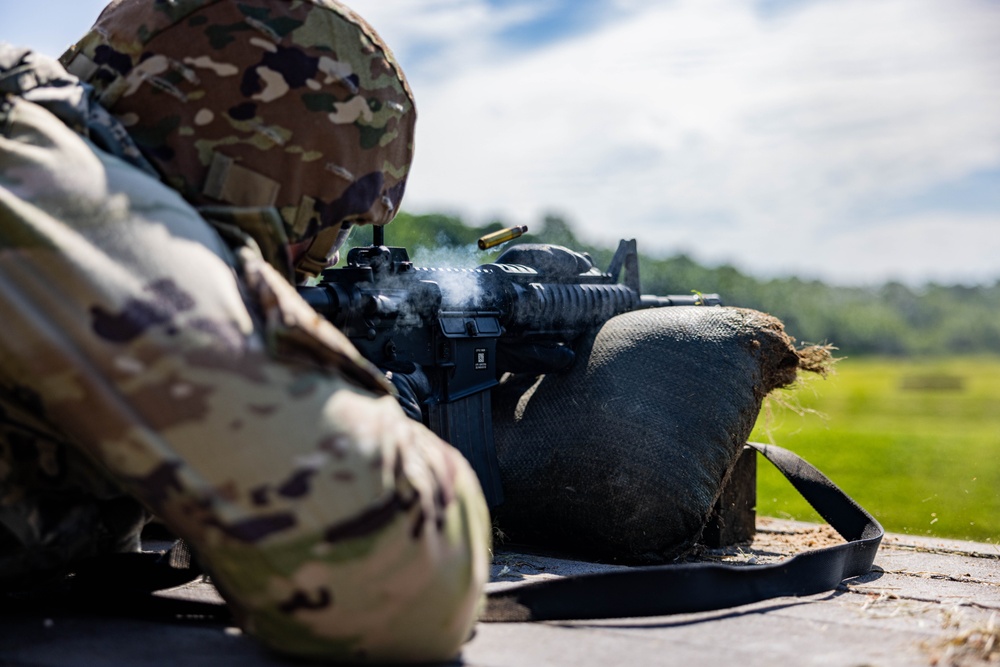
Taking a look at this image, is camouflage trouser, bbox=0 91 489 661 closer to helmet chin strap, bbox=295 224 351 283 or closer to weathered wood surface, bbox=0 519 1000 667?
weathered wood surface, bbox=0 519 1000 667

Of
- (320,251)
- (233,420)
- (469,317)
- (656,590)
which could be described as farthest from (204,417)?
(469,317)

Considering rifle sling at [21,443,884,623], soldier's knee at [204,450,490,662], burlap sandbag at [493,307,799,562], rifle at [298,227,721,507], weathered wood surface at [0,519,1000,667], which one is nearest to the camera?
soldier's knee at [204,450,490,662]

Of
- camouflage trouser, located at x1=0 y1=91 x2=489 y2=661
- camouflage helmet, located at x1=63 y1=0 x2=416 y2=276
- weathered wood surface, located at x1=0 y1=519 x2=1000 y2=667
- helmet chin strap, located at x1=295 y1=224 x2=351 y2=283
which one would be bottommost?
weathered wood surface, located at x1=0 y1=519 x2=1000 y2=667

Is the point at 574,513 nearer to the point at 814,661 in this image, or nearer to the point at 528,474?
the point at 528,474

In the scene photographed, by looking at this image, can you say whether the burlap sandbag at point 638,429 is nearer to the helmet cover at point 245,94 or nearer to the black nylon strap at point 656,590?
the black nylon strap at point 656,590

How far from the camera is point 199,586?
2293 millimetres

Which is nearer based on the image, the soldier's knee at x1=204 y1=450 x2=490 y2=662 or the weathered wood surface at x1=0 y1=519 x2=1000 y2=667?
the soldier's knee at x1=204 y1=450 x2=490 y2=662

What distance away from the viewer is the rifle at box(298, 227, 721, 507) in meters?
2.86

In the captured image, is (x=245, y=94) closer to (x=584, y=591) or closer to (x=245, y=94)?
(x=245, y=94)

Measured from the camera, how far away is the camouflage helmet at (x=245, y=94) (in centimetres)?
197

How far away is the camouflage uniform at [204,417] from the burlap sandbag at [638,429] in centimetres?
158

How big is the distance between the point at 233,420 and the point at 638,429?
196 cm

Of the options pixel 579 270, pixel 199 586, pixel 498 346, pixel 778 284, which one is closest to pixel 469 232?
pixel 579 270

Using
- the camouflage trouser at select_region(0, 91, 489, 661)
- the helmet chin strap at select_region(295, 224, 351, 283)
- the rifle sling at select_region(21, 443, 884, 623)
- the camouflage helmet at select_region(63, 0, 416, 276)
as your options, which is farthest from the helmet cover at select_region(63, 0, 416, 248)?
the rifle sling at select_region(21, 443, 884, 623)
